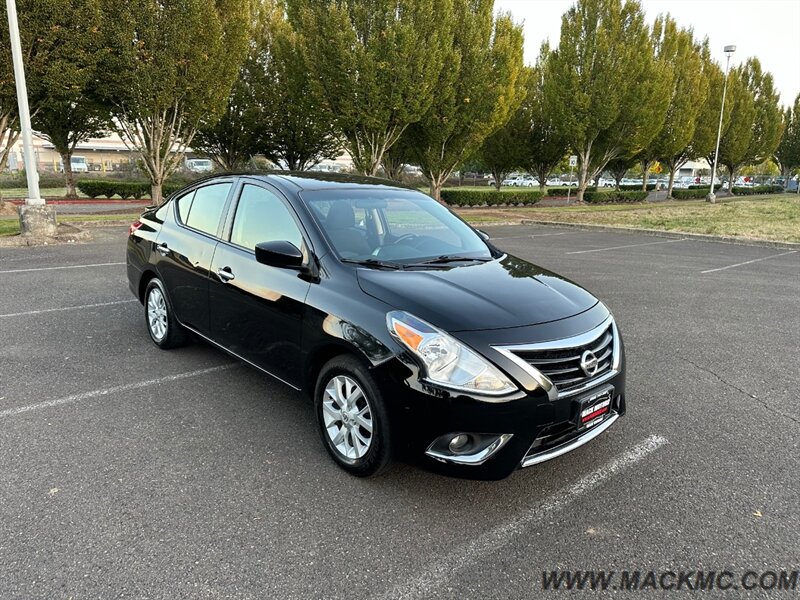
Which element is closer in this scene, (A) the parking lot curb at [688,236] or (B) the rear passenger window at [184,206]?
(B) the rear passenger window at [184,206]

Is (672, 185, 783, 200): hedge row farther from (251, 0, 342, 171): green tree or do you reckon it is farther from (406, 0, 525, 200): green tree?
(251, 0, 342, 171): green tree

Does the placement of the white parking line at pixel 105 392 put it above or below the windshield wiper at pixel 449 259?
below

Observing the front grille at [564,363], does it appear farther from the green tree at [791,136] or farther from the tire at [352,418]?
the green tree at [791,136]

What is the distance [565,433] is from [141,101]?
54.6 feet

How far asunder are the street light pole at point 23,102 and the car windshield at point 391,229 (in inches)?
394

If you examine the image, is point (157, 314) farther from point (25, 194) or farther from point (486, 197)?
point (25, 194)

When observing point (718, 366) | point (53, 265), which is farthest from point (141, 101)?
point (718, 366)

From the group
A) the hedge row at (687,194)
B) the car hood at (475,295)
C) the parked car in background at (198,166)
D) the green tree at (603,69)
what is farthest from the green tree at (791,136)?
the car hood at (475,295)

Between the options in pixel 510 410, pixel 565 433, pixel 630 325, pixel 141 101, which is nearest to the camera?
pixel 510 410

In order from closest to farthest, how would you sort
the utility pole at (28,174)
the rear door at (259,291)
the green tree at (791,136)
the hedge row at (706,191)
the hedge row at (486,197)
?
the rear door at (259,291)
the utility pole at (28,174)
the hedge row at (486,197)
the hedge row at (706,191)
the green tree at (791,136)

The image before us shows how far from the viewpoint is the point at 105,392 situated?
163 inches

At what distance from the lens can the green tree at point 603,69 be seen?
2903 cm

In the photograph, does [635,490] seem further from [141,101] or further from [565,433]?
[141,101]

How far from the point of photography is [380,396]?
2795mm
